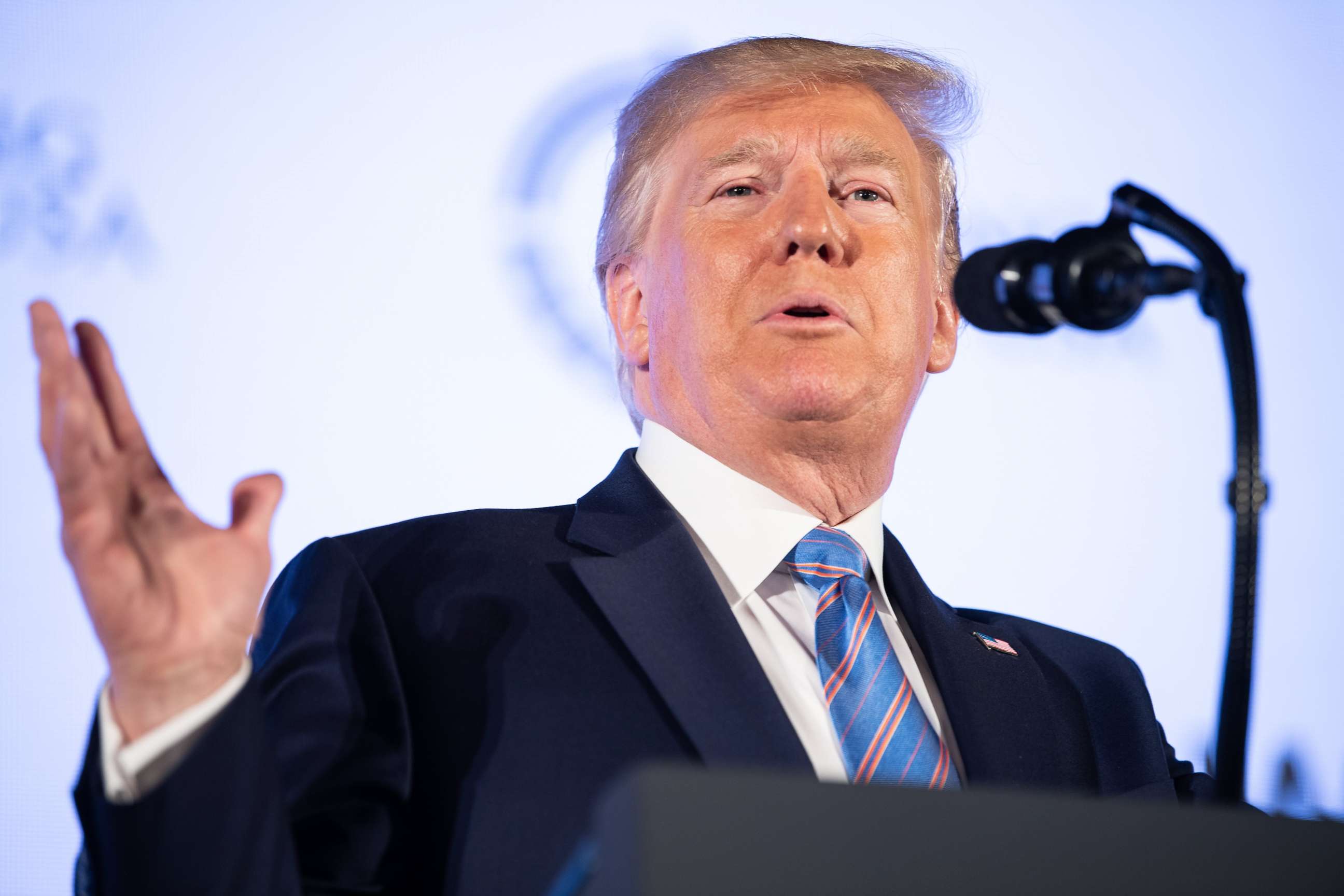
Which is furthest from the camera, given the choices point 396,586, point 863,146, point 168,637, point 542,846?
point 863,146

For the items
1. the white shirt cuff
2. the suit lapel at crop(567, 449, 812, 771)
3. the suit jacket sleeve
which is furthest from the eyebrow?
the white shirt cuff

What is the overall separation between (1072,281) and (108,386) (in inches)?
34.4

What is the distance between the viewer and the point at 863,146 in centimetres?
220

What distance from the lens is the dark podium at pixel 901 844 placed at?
701 millimetres

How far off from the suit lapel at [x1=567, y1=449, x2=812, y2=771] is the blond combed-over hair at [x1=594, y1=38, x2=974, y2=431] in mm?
553

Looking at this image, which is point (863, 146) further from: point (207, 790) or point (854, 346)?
point (207, 790)

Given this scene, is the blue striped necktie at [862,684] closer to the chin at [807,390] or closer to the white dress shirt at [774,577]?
the white dress shirt at [774,577]

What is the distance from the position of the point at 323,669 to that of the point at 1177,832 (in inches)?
41.4

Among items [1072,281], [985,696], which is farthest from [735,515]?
[1072,281]

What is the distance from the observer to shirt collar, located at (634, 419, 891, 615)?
1867mm

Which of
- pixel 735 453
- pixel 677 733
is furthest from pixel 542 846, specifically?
pixel 735 453

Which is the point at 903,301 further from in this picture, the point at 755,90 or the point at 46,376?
the point at 46,376

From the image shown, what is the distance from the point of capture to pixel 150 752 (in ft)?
3.78

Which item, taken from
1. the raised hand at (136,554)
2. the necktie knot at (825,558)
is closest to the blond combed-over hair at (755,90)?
the necktie knot at (825,558)
